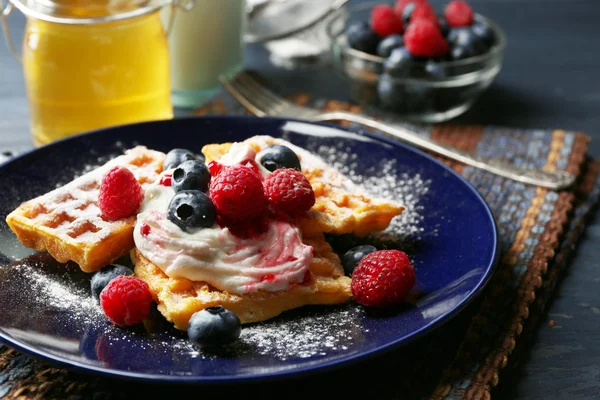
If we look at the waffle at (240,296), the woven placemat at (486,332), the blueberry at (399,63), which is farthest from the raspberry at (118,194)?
the blueberry at (399,63)

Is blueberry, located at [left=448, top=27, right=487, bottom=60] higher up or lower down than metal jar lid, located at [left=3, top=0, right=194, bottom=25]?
lower down

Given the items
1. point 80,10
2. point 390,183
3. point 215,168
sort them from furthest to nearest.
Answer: point 80,10 → point 390,183 → point 215,168

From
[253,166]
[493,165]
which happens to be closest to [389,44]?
[493,165]

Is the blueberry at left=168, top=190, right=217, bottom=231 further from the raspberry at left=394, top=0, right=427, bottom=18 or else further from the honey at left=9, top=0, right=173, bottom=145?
the raspberry at left=394, top=0, right=427, bottom=18

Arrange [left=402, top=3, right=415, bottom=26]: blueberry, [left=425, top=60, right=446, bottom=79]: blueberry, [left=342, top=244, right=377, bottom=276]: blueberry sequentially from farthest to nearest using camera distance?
[left=402, top=3, right=415, bottom=26]: blueberry → [left=425, top=60, right=446, bottom=79]: blueberry → [left=342, top=244, right=377, bottom=276]: blueberry

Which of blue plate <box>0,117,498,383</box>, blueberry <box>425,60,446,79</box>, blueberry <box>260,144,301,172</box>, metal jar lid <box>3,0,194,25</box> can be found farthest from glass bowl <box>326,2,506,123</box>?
blueberry <box>260,144,301,172</box>

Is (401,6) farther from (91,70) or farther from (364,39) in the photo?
(91,70)

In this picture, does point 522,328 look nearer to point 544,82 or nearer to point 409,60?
point 409,60

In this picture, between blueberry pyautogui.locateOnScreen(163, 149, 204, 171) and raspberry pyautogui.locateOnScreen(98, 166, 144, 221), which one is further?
blueberry pyautogui.locateOnScreen(163, 149, 204, 171)
